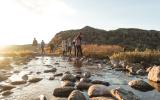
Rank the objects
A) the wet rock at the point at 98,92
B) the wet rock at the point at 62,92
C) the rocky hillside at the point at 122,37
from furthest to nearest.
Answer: the rocky hillside at the point at 122,37 → the wet rock at the point at 62,92 → the wet rock at the point at 98,92

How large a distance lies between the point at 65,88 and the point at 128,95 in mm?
3133

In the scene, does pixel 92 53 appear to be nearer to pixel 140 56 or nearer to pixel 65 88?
pixel 140 56

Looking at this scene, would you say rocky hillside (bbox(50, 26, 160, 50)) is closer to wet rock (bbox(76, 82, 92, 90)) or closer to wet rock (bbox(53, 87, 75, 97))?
wet rock (bbox(76, 82, 92, 90))

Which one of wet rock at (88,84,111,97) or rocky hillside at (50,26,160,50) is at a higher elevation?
rocky hillside at (50,26,160,50)

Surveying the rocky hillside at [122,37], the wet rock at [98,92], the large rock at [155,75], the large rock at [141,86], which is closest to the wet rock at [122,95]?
the wet rock at [98,92]

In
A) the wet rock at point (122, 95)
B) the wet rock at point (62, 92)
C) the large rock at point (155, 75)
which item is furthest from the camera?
the large rock at point (155, 75)

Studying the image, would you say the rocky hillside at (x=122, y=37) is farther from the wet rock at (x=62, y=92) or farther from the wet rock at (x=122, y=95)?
the wet rock at (x=122, y=95)

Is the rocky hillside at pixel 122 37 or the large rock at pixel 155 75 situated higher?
the rocky hillside at pixel 122 37

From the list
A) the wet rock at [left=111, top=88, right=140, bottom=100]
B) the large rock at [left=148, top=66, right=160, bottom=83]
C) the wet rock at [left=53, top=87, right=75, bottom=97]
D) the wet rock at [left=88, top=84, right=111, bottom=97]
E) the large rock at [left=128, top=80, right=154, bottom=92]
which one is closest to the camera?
the wet rock at [left=111, top=88, right=140, bottom=100]

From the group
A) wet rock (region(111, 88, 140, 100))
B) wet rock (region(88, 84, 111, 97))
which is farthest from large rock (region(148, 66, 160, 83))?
wet rock (region(111, 88, 140, 100))

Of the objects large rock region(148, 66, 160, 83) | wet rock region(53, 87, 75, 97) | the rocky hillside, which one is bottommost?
wet rock region(53, 87, 75, 97)

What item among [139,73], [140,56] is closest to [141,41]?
[140,56]

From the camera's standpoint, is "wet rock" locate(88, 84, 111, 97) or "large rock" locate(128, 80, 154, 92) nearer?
"wet rock" locate(88, 84, 111, 97)

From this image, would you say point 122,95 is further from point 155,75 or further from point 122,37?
point 122,37
